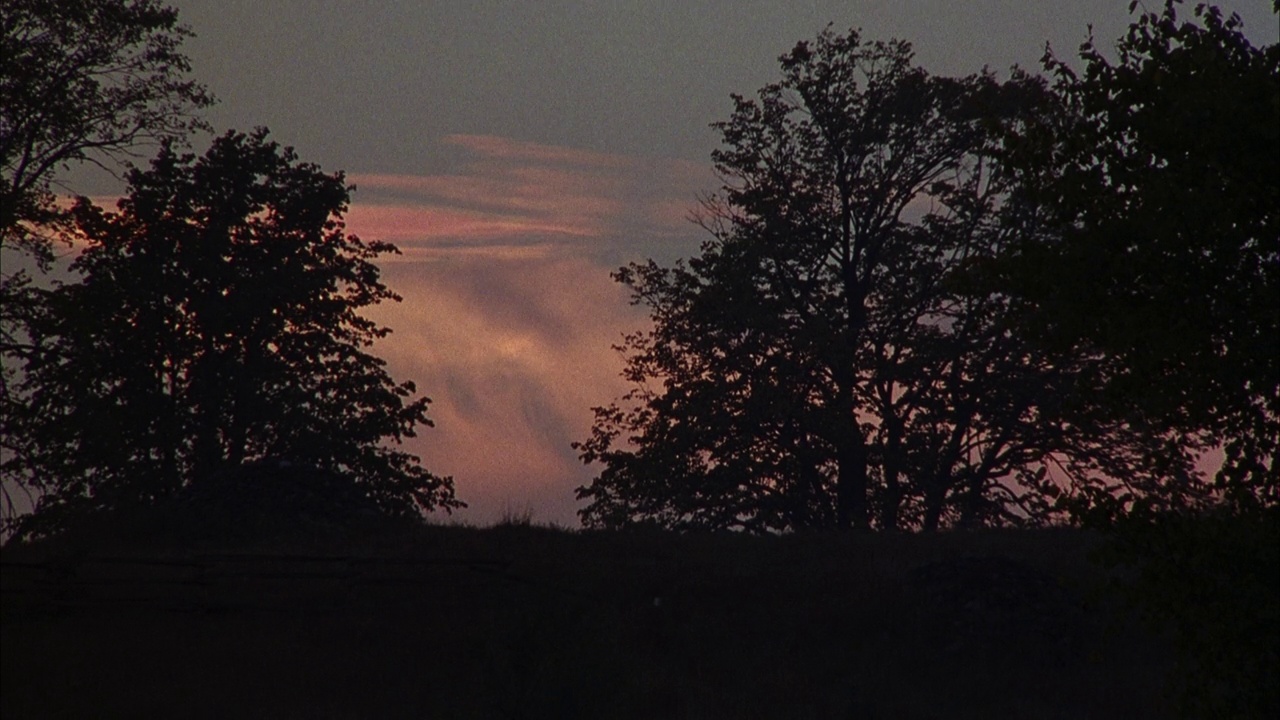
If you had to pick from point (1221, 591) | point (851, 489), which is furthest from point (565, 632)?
point (851, 489)

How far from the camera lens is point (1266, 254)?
13.1m

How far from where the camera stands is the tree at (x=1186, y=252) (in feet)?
41.7

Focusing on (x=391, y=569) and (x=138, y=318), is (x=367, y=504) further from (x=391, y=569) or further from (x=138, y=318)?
(x=138, y=318)

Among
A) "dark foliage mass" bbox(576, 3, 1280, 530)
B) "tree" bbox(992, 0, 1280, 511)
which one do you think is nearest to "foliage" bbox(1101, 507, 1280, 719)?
"tree" bbox(992, 0, 1280, 511)

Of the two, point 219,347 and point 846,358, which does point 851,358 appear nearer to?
point 846,358

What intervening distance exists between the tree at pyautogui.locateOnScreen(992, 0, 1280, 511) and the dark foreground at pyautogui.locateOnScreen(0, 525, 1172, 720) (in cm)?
573

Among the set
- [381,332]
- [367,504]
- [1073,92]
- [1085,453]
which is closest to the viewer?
[1073,92]

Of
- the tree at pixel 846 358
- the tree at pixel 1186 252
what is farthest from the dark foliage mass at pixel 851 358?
the tree at pixel 1186 252

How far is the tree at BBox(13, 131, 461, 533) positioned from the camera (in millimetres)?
34719

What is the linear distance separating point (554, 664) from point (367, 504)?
14.8 meters

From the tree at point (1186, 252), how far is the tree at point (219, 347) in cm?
2421

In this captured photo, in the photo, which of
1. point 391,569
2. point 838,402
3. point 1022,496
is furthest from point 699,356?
point 391,569

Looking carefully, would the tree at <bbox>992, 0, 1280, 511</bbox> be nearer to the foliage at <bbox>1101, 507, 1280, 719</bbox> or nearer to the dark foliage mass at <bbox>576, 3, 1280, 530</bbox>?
the foliage at <bbox>1101, 507, 1280, 719</bbox>

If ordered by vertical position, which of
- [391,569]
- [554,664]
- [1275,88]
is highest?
[1275,88]
